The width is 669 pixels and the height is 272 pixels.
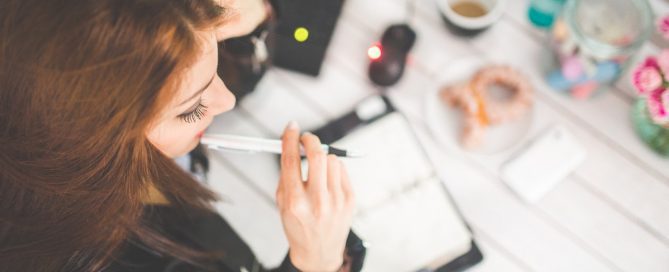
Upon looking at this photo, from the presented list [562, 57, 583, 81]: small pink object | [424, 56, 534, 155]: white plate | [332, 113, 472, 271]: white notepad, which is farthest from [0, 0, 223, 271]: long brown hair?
[562, 57, 583, 81]: small pink object

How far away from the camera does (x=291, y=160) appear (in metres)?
0.66

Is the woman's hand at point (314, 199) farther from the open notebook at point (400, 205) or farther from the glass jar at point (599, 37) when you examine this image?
the glass jar at point (599, 37)

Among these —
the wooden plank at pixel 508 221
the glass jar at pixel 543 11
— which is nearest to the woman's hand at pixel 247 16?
the wooden plank at pixel 508 221

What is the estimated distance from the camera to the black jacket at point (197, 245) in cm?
76

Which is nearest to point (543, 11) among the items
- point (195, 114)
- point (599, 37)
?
point (599, 37)

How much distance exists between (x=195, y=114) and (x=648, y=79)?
57 centimetres

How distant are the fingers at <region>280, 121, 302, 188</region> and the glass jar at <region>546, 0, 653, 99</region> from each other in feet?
1.52

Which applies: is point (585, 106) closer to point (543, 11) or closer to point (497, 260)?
point (543, 11)

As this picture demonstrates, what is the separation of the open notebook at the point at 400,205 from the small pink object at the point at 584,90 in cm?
27

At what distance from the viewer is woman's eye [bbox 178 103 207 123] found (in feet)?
1.89

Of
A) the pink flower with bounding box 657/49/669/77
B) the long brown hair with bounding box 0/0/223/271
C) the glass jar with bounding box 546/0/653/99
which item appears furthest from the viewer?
the glass jar with bounding box 546/0/653/99

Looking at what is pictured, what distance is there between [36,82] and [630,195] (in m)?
0.85

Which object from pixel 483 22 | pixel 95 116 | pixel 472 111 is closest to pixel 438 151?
pixel 472 111

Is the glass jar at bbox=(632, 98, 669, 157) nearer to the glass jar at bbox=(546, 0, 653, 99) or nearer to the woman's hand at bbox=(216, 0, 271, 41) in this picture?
the glass jar at bbox=(546, 0, 653, 99)
